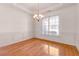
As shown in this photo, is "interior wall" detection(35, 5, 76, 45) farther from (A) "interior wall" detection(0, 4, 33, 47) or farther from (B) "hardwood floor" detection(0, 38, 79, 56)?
(A) "interior wall" detection(0, 4, 33, 47)

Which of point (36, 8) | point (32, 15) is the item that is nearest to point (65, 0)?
point (36, 8)

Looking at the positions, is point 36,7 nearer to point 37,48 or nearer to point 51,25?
point 51,25

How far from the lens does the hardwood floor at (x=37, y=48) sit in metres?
1.44

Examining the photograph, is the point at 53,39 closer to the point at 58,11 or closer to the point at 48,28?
the point at 48,28

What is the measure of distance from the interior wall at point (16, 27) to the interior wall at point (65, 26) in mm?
198

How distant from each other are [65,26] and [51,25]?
27 centimetres

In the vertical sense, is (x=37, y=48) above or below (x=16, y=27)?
below

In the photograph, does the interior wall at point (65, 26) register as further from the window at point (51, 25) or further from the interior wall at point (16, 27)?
the interior wall at point (16, 27)

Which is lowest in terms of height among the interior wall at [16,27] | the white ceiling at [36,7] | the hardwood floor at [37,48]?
the hardwood floor at [37,48]

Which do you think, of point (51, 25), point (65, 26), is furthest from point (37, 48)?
point (65, 26)

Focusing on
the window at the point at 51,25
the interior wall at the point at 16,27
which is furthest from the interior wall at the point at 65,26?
the interior wall at the point at 16,27

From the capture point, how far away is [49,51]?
4.98 feet

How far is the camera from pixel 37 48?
5.07 ft

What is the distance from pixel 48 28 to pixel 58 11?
393mm
